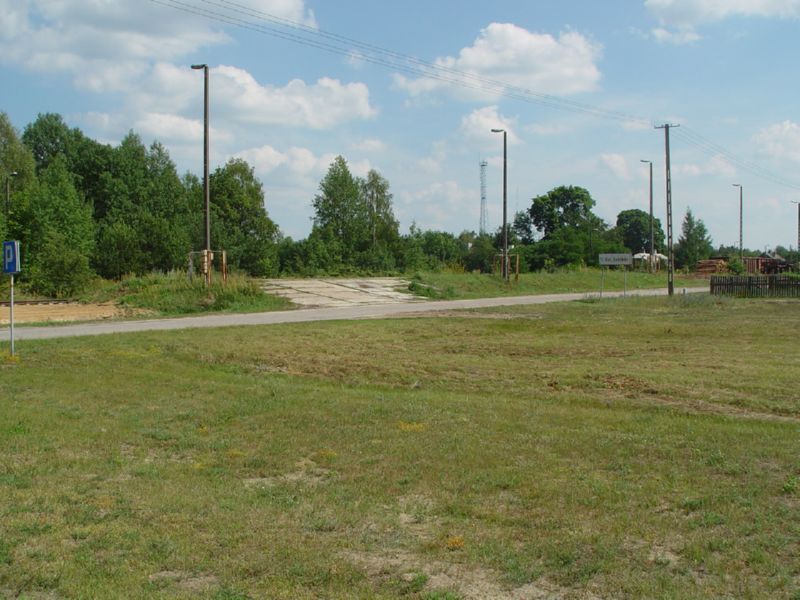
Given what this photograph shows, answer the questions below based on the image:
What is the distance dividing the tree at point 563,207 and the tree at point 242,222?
143 feet

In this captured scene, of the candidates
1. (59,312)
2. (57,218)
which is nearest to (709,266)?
(57,218)

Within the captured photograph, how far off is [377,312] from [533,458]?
962 inches

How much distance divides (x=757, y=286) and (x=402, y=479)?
4735 cm

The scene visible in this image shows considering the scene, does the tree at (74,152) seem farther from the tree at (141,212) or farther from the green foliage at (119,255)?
the green foliage at (119,255)

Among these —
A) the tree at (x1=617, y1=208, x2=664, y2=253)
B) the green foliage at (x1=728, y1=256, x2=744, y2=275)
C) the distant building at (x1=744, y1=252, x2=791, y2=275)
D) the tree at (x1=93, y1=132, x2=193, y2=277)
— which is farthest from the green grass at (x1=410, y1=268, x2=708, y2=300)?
the tree at (x1=617, y1=208, x2=664, y2=253)

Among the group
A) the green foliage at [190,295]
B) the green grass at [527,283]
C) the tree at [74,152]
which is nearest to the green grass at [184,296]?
the green foliage at [190,295]

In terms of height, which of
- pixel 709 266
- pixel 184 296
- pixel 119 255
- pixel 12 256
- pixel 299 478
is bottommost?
pixel 299 478

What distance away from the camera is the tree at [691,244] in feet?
325

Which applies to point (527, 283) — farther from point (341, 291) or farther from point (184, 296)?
point (184, 296)

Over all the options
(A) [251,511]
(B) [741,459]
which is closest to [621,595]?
(A) [251,511]

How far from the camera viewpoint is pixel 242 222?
75938 mm

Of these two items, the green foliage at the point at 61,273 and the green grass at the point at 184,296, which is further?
the green foliage at the point at 61,273

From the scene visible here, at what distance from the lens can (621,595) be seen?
490 centimetres

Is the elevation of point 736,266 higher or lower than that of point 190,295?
higher
